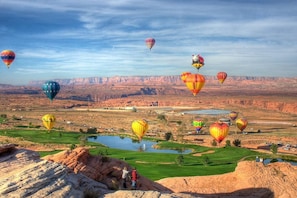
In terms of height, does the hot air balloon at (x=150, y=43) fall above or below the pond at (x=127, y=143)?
above

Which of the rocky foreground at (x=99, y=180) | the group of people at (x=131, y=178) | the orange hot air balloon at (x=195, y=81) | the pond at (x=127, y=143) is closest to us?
the rocky foreground at (x=99, y=180)

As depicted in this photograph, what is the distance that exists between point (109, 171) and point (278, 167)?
13.8m

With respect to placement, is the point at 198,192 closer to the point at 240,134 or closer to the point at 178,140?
the point at 178,140

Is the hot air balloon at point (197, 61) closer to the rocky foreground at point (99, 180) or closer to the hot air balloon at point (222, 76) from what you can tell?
the hot air balloon at point (222, 76)

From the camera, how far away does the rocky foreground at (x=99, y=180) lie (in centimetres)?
1152

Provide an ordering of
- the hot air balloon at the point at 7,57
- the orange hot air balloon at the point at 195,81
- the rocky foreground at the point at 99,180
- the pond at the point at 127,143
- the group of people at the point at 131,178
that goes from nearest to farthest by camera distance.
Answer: the rocky foreground at the point at 99,180 → the group of people at the point at 131,178 → the orange hot air balloon at the point at 195,81 → the hot air balloon at the point at 7,57 → the pond at the point at 127,143

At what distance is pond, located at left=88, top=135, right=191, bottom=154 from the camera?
189ft

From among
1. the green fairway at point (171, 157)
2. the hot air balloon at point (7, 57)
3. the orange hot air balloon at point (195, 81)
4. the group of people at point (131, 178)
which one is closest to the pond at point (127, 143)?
the green fairway at point (171, 157)

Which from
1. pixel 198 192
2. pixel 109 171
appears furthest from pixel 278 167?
pixel 109 171

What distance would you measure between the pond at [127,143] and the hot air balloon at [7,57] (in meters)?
21.8

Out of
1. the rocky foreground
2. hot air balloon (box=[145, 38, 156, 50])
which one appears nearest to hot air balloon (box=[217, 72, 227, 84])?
hot air balloon (box=[145, 38, 156, 50])

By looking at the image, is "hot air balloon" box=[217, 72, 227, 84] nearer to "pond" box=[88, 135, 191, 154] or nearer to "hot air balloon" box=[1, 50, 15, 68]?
"pond" box=[88, 135, 191, 154]

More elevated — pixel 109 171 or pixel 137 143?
pixel 109 171

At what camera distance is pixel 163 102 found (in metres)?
181
